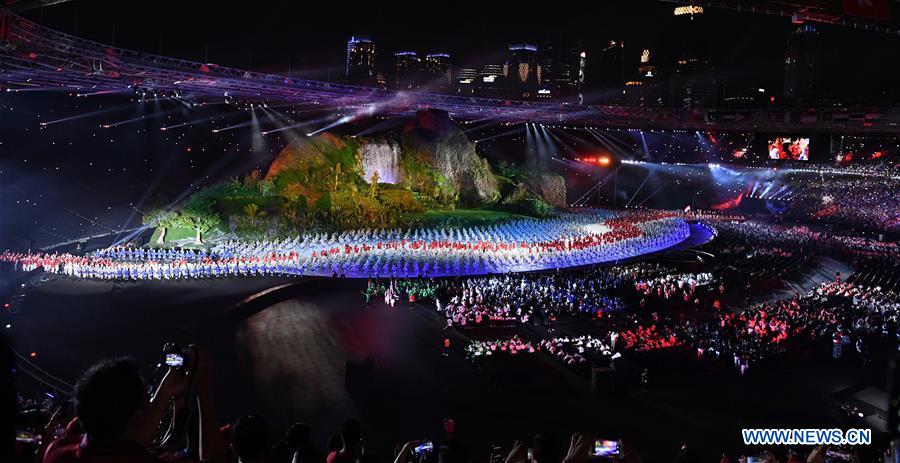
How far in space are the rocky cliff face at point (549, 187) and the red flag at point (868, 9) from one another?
36053 millimetres

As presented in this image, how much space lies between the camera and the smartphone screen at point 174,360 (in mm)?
3346

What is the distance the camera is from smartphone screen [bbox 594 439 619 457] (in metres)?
3.74

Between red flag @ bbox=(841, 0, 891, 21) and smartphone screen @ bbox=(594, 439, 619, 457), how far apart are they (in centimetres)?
1063

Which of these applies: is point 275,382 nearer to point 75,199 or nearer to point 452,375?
point 452,375

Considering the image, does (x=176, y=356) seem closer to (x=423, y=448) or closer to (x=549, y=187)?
(x=423, y=448)

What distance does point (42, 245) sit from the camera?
23.6 meters

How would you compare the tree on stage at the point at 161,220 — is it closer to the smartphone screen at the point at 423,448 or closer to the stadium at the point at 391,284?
the stadium at the point at 391,284

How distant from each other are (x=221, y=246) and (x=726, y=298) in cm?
1964

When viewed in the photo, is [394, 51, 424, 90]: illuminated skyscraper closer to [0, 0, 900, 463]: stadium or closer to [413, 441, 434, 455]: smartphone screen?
[0, 0, 900, 463]: stadium

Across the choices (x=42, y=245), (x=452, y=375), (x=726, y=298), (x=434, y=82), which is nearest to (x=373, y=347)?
(x=452, y=375)

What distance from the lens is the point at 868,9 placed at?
36.4ft

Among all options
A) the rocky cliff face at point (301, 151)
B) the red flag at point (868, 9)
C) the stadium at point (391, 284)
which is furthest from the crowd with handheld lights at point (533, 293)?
the rocky cliff face at point (301, 151)

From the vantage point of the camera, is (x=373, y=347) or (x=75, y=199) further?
(x=75, y=199)

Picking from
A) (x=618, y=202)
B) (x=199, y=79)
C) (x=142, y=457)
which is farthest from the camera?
(x=618, y=202)
